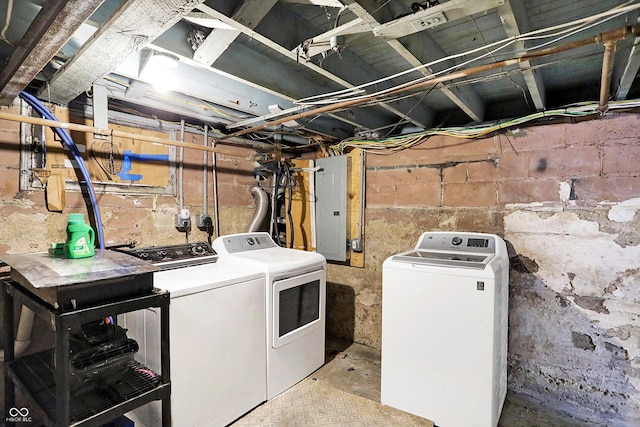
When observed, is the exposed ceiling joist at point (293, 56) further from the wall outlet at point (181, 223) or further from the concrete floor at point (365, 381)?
the concrete floor at point (365, 381)

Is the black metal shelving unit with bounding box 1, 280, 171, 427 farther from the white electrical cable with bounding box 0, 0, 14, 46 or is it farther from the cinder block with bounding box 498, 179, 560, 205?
the cinder block with bounding box 498, 179, 560, 205

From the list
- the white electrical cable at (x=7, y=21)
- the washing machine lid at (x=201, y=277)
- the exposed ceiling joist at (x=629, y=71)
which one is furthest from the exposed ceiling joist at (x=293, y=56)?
the washing machine lid at (x=201, y=277)

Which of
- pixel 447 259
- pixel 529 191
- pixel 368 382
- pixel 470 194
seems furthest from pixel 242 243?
pixel 529 191

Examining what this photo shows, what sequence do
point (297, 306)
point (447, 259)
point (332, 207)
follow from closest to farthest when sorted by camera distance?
point (447, 259) → point (297, 306) → point (332, 207)

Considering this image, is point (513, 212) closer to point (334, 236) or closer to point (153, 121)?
point (334, 236)

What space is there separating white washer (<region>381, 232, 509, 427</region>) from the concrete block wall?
25 cm

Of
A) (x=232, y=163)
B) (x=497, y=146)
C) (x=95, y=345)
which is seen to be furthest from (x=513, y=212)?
(x=95, y=345)

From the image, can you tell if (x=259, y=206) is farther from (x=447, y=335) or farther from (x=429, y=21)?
(x=429, y=21)

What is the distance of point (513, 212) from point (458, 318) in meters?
1.02

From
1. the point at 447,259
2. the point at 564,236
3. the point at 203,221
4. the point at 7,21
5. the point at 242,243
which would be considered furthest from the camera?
the point at 203,221

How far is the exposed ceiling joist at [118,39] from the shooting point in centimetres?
113

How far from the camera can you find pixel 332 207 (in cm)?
322

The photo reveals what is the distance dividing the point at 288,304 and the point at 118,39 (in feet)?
6.01

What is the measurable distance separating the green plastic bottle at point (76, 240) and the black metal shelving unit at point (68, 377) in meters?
0.25
